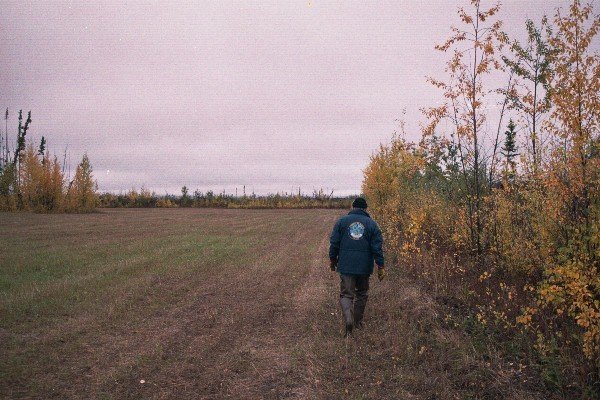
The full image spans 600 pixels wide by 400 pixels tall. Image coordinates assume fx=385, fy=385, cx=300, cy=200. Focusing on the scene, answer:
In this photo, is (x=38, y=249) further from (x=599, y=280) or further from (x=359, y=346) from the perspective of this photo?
(x=599, y=280)

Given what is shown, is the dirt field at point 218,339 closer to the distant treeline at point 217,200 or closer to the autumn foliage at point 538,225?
the autumn foliage at point 538,225

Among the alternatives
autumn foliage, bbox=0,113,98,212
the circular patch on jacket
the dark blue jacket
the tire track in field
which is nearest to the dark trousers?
the dark blue jacket

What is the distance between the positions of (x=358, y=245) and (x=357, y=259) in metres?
0.25

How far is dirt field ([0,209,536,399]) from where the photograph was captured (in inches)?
191

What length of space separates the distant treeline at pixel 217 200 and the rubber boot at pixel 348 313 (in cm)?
5644

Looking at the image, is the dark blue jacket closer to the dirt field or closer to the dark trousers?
the dark trousers

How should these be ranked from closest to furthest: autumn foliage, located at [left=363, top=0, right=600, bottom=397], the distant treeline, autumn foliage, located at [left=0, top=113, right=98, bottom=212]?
1. autumn foliage, located at [left=363, top=0, right=600, bottom=397]
2. autumn foliage, located at [left=0, top=113, right=98, bottom=212]
3. the distant treeline

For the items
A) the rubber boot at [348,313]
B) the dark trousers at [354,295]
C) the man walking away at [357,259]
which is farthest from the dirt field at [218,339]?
the man walking away at [357,259]

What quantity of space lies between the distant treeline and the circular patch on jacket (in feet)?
185

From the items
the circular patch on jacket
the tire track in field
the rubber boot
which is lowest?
the tire track in field

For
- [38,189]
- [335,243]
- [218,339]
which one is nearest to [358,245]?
[335,243]

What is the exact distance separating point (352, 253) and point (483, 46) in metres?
5.85

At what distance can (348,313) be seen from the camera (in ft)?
22.2

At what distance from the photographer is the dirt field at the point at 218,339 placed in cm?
484
